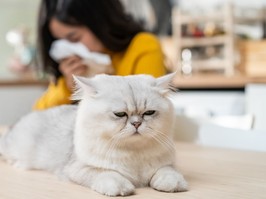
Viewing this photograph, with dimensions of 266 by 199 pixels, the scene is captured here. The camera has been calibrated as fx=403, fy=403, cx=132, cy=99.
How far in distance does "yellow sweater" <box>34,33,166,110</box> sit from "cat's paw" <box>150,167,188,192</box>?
3.25ft

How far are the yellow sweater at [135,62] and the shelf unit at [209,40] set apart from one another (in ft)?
4.01

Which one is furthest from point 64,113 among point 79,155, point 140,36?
point 140,36

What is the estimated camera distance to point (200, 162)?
1023 millimetres

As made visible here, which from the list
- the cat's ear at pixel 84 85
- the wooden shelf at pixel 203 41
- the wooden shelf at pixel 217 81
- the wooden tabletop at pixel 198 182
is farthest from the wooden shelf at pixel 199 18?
the cat's ear at pixel 84 85

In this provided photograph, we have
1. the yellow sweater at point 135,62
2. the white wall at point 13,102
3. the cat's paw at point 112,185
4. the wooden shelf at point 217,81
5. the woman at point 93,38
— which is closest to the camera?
the cat's paw at point 112,185

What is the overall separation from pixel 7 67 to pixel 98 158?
2787mm

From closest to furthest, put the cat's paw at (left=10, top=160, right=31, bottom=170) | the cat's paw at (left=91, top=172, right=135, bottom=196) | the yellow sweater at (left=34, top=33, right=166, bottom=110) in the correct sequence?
1. the cat's paw at (left=91, top=172, right=135, bottom=196)
2. the cat's paw at (left=10, top=160, right=31, bottom=170)
3. the yellow sweater at (left=34, top=33, right=166, bottom=110)

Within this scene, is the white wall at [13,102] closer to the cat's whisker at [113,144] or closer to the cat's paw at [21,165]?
the cat's paw at [21,165]

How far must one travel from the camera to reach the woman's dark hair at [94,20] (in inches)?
63.6

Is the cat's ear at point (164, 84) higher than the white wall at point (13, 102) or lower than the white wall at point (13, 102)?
higher

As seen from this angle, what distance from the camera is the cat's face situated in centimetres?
71

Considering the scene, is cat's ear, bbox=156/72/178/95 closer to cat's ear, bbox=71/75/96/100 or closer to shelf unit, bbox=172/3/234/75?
cat's ear, bbox=71/75/96/100

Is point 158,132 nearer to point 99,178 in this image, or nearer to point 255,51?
point 99,178

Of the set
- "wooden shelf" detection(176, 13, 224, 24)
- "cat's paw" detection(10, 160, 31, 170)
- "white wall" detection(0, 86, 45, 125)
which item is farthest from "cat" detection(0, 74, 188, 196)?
"wooden shelf" detection(176, 13, 224, 24)
